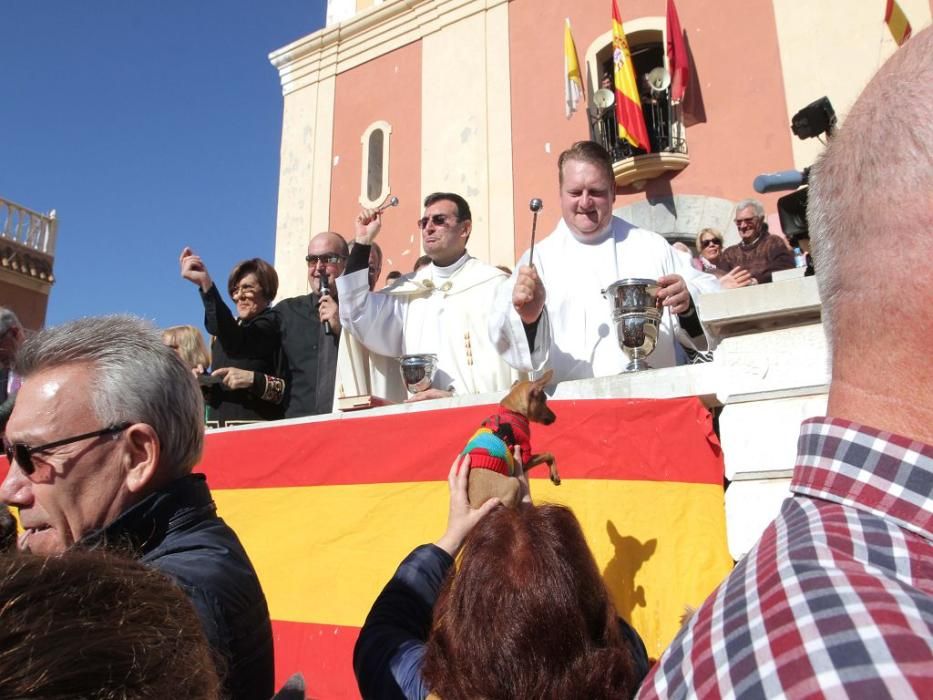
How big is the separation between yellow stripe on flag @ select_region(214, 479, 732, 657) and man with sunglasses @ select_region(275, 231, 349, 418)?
103 cm

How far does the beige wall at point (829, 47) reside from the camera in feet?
27.5

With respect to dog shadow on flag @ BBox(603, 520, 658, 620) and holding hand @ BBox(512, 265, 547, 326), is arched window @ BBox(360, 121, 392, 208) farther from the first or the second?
dog shadow on flag @ BBox(603, 520, 658, 620)

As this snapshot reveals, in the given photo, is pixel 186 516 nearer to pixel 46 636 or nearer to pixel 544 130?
pixel 46 636

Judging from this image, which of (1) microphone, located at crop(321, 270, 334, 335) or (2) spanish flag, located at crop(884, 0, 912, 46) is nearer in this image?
(1) microphone, located at crop(321, 270, 334, 335)

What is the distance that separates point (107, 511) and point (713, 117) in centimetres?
947

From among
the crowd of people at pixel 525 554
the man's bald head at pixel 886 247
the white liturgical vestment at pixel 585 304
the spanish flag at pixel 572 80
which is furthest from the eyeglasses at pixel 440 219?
the spanish flag at pixel 572 80

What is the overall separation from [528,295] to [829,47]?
768 cm

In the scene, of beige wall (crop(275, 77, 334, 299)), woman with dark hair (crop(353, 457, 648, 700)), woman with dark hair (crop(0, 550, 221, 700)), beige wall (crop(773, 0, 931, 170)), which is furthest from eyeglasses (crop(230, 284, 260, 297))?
beige wall (crop(275, 77, 334, 299))

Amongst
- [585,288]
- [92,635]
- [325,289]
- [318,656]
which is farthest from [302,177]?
[92,635]

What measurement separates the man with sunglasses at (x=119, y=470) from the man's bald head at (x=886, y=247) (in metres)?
1.21

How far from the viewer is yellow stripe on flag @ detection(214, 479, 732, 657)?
2262 mm

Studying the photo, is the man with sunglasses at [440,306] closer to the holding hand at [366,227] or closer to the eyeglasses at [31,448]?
the holding hand at [366,227]

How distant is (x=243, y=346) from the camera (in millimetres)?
4246

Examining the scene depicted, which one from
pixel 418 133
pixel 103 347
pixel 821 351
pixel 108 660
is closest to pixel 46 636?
pixel 108 660
